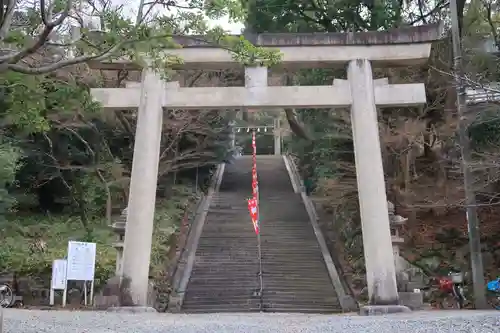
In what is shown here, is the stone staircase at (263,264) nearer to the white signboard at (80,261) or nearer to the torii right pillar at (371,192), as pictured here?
the white signboard at (80,261)

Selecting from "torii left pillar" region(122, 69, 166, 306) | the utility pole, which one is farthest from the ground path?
the utility pole

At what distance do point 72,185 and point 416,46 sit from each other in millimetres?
12978

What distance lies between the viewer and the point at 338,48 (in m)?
11.1

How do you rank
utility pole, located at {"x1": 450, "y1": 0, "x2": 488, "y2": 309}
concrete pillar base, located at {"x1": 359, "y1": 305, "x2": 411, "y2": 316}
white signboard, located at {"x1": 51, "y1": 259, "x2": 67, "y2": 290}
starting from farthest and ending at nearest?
white signboard, located at {"x1": 51, "y1": 259, "x2": 67, "y2": 290}, utility pole, located at {"x1": 450, "y1": 0, "x2": 488, "y2": 309}, concrete pillar base, located at {"x1": 359, "y1": 305, "x2": 411, "y2": 316}

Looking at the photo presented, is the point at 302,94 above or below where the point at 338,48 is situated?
below

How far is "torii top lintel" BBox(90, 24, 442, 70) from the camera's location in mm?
10984

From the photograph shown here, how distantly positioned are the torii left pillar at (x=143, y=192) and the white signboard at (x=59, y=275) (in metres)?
2.64

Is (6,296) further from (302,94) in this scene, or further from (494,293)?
(494,293)

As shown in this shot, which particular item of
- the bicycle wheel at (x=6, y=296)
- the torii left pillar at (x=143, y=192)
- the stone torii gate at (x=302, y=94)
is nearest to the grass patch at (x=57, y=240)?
the bicycle wheel at (x=6, y=296)

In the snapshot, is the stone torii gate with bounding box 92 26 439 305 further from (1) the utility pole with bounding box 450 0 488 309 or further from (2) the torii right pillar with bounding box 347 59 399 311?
(1) the utility pole with bounding box 450 0 488 309

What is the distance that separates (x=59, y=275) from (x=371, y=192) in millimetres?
7264

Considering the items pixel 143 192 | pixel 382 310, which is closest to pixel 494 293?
pixel 382 310

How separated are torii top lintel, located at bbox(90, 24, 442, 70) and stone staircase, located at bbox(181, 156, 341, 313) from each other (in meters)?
5.63

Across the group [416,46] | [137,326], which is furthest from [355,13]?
[137,326]
